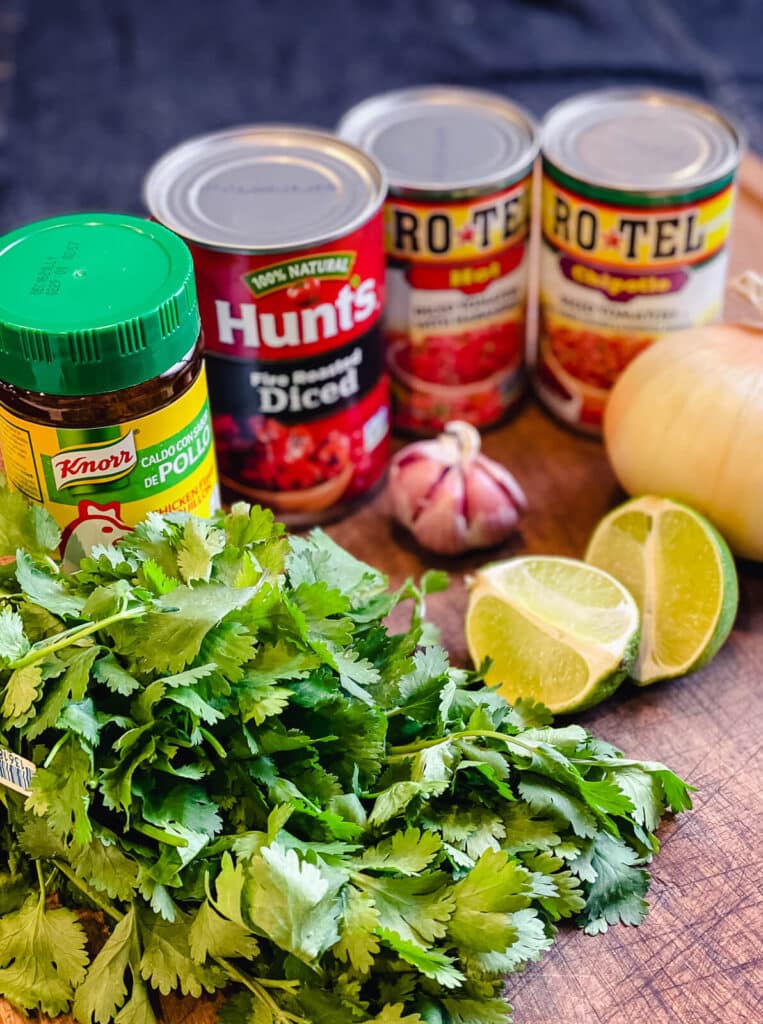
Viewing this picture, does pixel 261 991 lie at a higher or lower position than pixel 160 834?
lower

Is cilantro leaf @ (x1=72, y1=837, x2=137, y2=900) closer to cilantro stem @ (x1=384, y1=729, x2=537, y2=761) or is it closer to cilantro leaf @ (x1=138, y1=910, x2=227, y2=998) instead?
cilantro leaf @ (x1=138, y1=910, x2=227, y2=998)

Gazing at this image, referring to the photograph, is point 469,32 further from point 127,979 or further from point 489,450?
point 127,979

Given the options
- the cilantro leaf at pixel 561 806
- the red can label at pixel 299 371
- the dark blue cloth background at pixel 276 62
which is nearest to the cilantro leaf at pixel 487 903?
the cilantro leaf at pixel 561 806


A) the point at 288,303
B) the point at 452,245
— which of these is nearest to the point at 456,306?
the point at 452,245

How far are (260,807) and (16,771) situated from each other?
0.22 meters

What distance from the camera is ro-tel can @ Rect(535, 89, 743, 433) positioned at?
5.47ft

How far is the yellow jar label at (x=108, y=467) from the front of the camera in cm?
131

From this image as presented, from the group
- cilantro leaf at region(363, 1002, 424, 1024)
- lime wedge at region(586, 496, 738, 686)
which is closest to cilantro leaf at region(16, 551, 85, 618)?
cilantro leaf at region(363, 1002, 424, 1024)

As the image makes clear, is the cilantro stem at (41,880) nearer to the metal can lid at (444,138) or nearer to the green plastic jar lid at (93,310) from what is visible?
the green plastic jar lid at (93,310)

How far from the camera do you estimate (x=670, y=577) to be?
1.53 m

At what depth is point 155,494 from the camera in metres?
1.37

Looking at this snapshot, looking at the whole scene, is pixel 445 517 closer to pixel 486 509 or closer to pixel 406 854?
pixel 486 509

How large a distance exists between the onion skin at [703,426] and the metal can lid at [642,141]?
21 centimetres

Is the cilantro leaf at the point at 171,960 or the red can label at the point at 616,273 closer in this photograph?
the cilantro leaf at the point at 171,960
